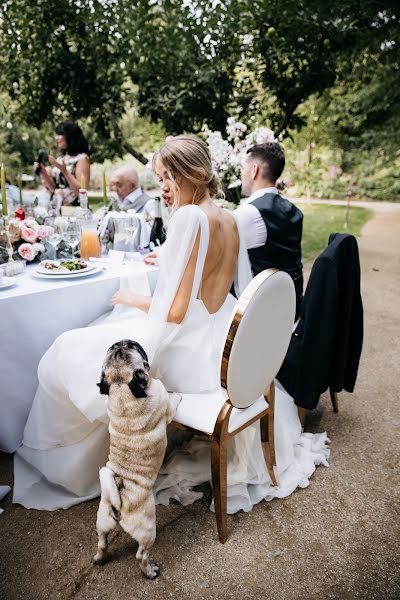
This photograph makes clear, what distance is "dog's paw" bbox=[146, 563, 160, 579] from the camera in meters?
1.59

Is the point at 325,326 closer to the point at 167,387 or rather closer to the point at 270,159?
the point at 167,387

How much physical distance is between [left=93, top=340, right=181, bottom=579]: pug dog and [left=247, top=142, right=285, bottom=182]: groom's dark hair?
5.79 feet

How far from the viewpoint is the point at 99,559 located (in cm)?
165

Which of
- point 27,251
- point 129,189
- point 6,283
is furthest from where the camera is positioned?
point 129,189

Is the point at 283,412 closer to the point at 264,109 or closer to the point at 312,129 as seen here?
the point at 264,109

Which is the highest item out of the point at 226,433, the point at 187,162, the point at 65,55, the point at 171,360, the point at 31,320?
the point at 65,55

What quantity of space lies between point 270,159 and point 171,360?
1648 mm

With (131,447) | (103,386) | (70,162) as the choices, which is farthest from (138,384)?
(70,162)

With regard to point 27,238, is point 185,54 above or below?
above

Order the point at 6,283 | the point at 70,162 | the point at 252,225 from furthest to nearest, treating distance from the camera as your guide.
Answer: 1. the point at 70,162
2. the point at 252,225
3. the point at 6,283

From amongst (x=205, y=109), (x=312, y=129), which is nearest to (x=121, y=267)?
(x=205, y=109)

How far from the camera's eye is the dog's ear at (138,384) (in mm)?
1476

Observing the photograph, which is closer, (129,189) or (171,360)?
(171,360)

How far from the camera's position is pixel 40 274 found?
2.13m
